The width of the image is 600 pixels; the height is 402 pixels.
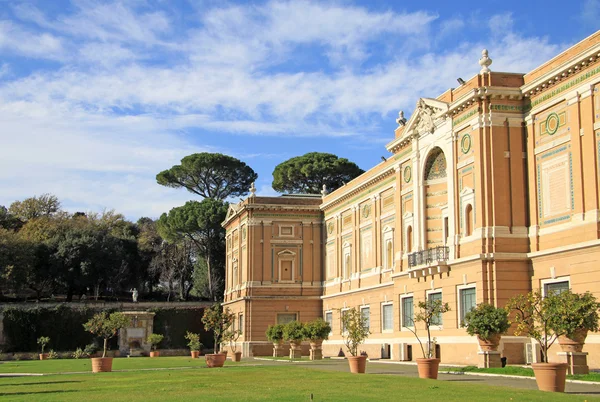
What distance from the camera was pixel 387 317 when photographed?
42.0m

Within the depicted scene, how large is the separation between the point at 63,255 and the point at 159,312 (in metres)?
11.0

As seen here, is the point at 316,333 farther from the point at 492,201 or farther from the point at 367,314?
the point at 492,201

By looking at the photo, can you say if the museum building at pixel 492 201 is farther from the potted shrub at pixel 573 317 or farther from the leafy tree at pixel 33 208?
the leafy tree at pixel 33 208

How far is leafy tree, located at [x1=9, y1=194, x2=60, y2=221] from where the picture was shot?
84.4 metres

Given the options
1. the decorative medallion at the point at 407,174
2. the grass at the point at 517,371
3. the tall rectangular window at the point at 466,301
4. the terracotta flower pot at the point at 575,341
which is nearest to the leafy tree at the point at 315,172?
the decorative medallion at the point at 407,174

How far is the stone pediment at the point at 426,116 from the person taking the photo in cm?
3256

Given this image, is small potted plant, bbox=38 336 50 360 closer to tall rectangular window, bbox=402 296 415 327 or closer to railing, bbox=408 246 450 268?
tall rectangular window, bbox=402 296 415 327

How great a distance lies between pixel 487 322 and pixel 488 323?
0.17 ft

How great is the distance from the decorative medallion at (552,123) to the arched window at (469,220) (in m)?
4.30

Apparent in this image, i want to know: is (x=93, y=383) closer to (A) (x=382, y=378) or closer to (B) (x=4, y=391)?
(B) (x=4, y=391)

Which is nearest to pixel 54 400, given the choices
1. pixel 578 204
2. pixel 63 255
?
pixel 578 204

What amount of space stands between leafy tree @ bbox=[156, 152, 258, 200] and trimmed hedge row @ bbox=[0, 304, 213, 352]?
16.3 m

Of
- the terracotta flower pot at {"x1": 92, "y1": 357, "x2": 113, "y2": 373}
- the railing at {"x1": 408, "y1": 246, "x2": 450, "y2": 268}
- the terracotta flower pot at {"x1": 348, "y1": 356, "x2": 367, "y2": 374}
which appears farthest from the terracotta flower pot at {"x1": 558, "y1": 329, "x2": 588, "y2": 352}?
the terracotta flower pot at {"x1": 92, "y1": 357, "x2": 113, "y2": 373}

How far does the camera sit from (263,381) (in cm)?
2131
